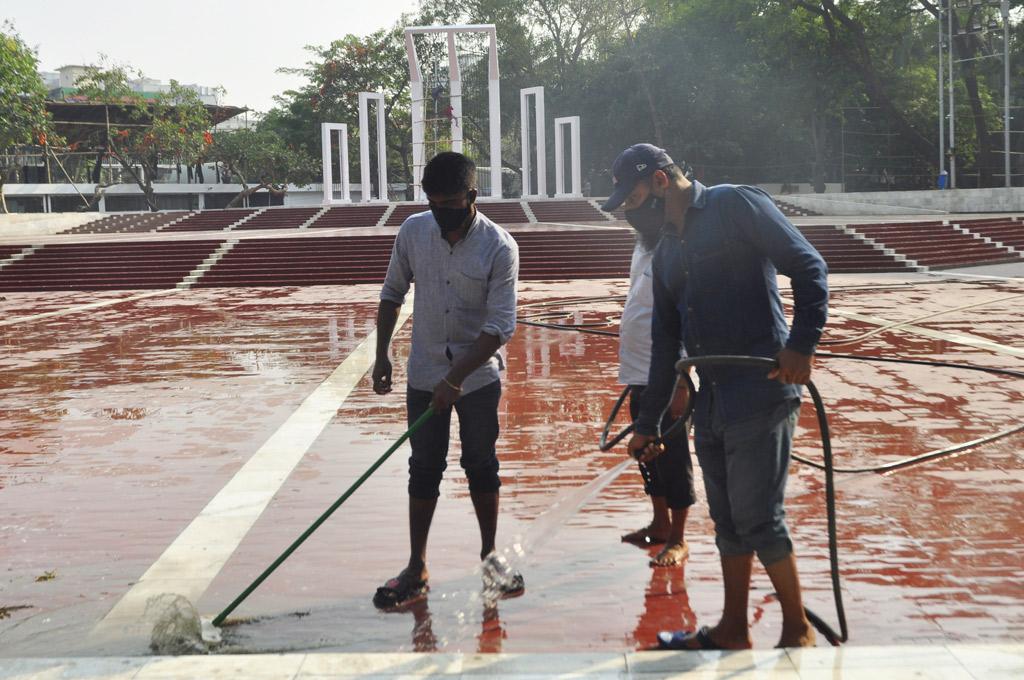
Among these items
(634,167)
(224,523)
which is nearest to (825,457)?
(634,167)

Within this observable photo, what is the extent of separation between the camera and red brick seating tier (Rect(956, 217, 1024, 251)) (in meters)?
26.4

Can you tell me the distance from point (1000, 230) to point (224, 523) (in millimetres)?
26572

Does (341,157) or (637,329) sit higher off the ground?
(341,157)

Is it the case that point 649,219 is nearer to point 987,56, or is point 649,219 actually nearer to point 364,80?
point 987,56

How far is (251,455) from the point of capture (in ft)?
21.5

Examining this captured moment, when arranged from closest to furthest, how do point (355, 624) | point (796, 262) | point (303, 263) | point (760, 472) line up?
1. point (796, 262)
2. point (760, 472)
3. point (355, 624)
4. point (303, 263)


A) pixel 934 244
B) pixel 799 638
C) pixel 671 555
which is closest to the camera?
pixel 799 638

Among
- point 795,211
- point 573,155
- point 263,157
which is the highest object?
point 263,157

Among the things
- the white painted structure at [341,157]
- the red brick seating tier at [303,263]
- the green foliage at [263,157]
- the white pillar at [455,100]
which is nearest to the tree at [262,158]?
the green foliage at [263,157]

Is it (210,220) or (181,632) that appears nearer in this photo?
(181,632)

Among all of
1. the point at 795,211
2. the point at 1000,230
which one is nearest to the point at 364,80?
the point at 795,211

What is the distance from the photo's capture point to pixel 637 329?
4359 mm

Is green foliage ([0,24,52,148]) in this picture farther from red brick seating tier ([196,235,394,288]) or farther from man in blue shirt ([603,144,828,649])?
man in blue shirt ([603,144,828,649])

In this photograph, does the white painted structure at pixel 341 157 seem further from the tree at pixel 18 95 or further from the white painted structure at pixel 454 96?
the tree at pixel 18 95
